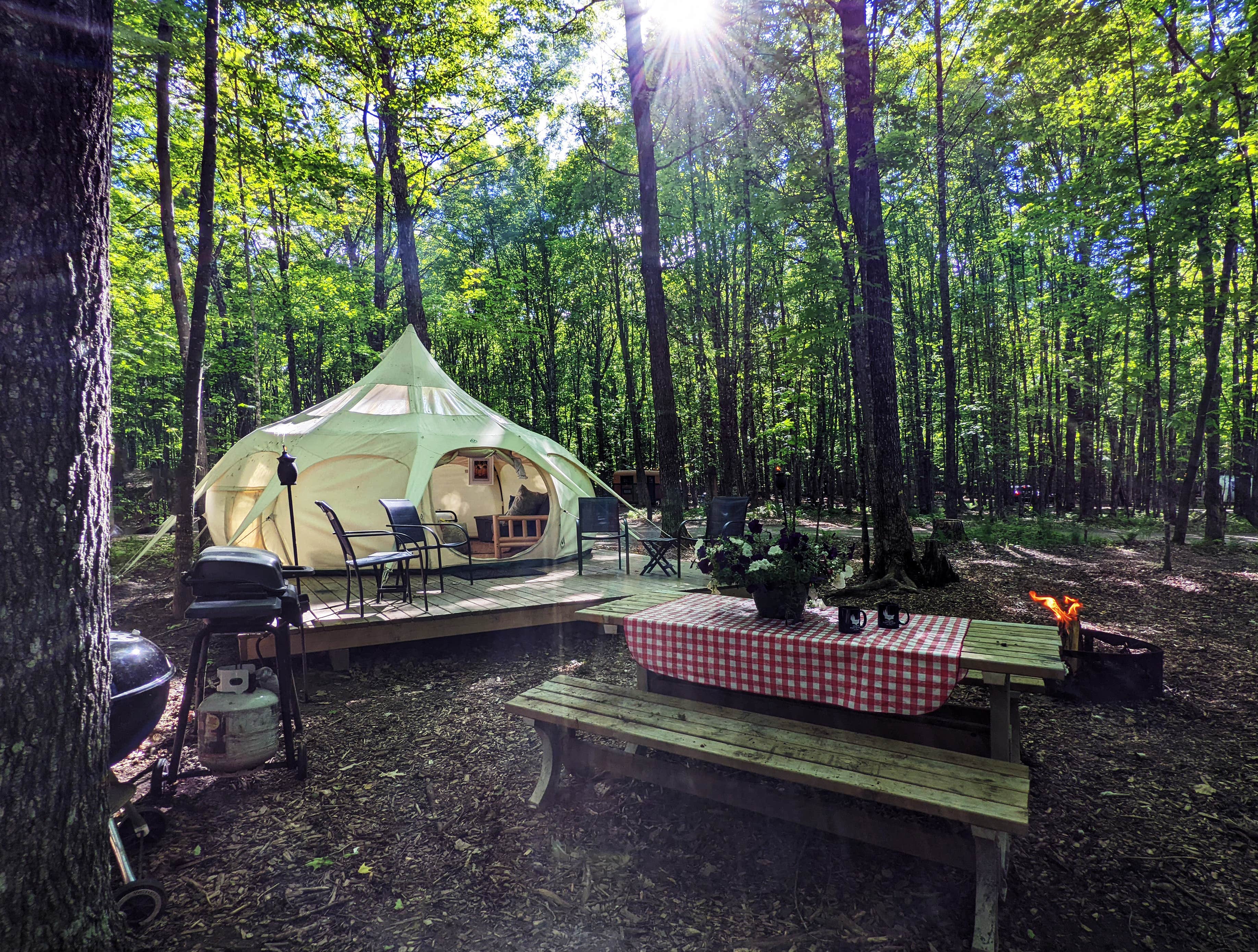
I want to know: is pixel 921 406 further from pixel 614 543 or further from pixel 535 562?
pixel 535 562

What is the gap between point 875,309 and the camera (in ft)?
20.5

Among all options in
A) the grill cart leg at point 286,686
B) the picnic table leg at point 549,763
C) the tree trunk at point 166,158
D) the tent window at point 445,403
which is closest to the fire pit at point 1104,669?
the picnic table leg at point 549,763

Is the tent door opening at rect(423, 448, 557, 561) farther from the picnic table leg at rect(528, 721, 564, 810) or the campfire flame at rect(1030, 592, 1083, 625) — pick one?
the campfire flame at rect(1030, 592, 1083, 625)

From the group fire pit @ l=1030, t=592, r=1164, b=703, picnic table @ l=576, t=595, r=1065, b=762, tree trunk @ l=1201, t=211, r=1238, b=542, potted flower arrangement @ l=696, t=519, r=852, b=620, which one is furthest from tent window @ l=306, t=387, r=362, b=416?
tree trunk @ l=1201, t=211, r=1238, b=542

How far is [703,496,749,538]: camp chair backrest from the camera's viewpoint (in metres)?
6.36

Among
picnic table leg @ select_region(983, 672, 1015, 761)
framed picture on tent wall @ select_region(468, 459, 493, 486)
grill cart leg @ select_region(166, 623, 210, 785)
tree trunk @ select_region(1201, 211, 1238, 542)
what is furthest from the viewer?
framed picture on tent wall @ select_region(468, 459, 493, 486)

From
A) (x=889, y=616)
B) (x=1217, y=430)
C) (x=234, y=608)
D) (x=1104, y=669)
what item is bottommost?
(x=1104, y=669)

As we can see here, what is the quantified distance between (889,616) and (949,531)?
24.8ft

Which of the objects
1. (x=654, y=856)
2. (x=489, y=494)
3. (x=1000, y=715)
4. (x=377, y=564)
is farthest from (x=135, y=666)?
(x=489, y=494)

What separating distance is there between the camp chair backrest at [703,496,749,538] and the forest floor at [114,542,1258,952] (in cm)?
284

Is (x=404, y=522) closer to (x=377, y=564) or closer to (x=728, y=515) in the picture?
(x=377, y=564)

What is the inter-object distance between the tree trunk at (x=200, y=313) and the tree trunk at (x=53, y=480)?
4453mm

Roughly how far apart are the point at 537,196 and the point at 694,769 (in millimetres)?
15852

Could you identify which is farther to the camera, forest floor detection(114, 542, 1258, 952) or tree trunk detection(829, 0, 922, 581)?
tree trunk detection(829, 0, 922, 581)
